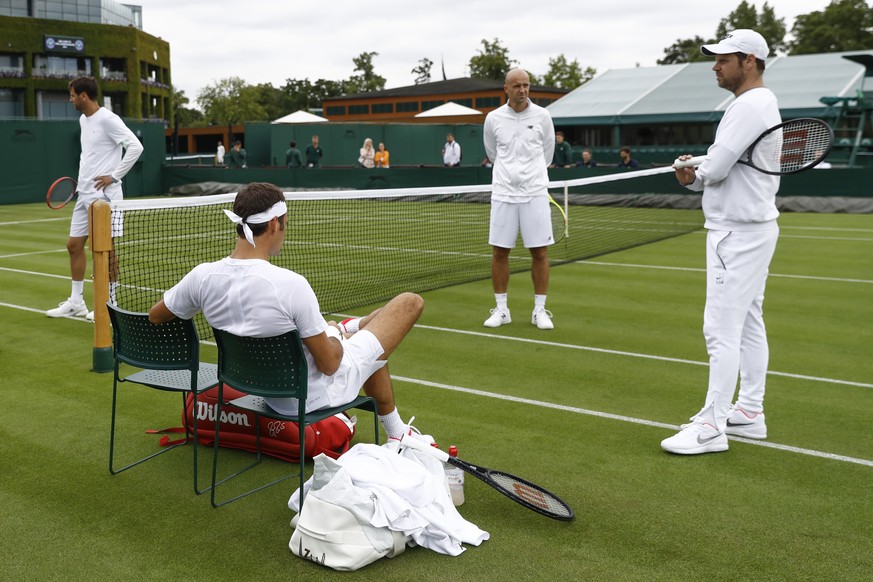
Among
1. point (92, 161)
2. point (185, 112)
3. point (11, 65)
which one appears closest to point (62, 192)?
point (92, 161)

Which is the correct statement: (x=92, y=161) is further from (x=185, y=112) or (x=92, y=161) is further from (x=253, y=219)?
(x=185, y=112)

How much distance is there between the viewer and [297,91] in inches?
4530

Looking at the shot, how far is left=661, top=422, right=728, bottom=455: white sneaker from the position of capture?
203 inches

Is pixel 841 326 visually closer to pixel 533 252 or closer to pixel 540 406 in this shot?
pixel 533 252

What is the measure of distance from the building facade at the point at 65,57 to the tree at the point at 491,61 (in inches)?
1204

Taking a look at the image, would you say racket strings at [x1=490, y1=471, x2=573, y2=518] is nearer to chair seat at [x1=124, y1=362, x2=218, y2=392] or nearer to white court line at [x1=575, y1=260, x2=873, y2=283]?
chair seat at [x1=124, y1=362, x2=218, y2=392]

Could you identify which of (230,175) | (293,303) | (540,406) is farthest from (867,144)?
(293,303)

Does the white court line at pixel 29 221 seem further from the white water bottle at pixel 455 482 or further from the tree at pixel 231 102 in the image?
the tree at pixel 231 102

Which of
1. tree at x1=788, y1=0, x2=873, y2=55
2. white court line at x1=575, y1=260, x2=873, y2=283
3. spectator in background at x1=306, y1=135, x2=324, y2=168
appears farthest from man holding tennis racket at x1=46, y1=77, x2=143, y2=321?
tree at x1=788, y1=0, x2=873, y2=55

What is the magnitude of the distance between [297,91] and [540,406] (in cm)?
11356

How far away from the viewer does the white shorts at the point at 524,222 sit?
28.3 feet

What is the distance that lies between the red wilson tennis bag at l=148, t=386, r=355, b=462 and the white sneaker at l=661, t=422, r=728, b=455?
1.86 meters

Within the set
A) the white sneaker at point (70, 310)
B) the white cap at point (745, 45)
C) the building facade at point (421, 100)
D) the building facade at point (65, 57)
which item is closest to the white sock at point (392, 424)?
the white cap at point (745, 45)

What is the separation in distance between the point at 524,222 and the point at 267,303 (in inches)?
192
